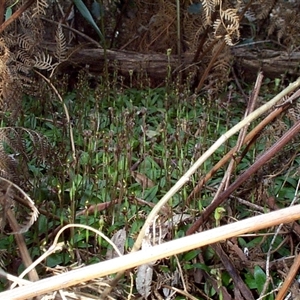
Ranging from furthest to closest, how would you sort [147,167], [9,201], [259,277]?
[147,167] → [259,277] → [9,201]

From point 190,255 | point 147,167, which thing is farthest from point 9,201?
point 147,167

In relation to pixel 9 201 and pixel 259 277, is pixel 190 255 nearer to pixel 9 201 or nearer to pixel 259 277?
pixel 259 277

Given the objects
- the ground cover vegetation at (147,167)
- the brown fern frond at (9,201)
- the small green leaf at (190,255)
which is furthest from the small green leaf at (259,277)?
the brown fern frond at (9,201)

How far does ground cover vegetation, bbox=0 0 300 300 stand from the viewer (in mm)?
1266

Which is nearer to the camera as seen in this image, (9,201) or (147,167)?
(9,201)

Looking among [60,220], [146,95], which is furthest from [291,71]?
[60,220]

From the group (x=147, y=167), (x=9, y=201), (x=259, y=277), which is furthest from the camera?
(x=147, y=167)

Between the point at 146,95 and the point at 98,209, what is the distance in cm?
110

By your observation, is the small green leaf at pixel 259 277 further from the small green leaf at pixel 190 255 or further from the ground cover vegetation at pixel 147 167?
the small green leaf at pixel 190 255

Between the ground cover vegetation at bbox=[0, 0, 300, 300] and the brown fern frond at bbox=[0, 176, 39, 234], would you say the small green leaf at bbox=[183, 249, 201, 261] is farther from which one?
the brown fern frond at bbox=[0, 176, 39, 234]

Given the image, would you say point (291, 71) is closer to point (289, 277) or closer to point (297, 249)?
point (297, 249)

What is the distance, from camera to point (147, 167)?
6.10 ft

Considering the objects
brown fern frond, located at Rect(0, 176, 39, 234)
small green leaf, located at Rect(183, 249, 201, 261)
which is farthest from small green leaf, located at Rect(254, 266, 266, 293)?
brown fern frond, located at Rect(0, 176, 39, 234)

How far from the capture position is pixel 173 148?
78.3 inches
